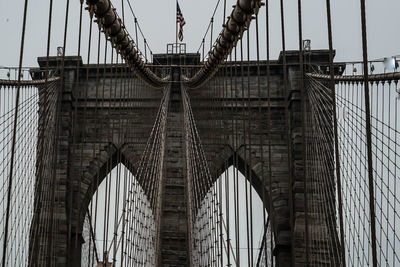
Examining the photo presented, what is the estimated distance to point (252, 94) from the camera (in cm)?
1181

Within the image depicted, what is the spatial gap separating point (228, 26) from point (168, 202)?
5506 mm

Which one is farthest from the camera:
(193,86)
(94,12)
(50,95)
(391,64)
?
(50,95)

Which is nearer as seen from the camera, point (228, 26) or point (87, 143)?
point (228, 26)

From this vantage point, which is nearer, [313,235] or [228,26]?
[228,26]

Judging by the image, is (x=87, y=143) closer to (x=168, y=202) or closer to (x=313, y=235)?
(x=168, y=202)

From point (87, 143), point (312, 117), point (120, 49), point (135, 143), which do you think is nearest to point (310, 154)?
point (312, 117)

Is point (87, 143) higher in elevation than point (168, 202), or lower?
higher

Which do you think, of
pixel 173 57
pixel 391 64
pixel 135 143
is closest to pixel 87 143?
pixel 135 143

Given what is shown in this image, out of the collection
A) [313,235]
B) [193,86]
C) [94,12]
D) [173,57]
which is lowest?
[313,235]

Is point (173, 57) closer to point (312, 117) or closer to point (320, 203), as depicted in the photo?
point (312, 117)

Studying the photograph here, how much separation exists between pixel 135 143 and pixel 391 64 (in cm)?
591

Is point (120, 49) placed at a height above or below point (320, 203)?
above

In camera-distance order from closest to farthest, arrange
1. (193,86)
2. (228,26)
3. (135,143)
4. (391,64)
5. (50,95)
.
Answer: (228,26) → (391,64) → (193,86) → (50,95) → (135,143)

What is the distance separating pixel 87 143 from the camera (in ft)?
40.5
